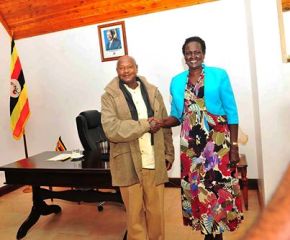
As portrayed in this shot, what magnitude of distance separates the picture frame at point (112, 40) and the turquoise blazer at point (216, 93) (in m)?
2.08

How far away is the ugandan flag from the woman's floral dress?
104 inches

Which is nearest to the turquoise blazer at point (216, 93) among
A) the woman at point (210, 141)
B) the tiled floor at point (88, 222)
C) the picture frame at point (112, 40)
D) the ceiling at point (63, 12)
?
the woman at point (210, 141)

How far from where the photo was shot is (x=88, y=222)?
10.1ft

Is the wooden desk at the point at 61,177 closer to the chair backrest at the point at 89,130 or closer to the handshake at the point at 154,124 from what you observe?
the chair backrest at the point at 89,130

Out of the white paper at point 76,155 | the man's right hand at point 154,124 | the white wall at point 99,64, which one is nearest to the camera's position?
the man's right hand at point 154,124

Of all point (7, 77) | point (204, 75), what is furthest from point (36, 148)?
point (204, 75)

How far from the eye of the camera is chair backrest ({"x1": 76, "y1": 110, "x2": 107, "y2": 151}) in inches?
125

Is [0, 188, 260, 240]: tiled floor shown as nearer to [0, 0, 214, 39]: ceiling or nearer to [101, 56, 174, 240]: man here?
[101, 56, 174, 240]: man

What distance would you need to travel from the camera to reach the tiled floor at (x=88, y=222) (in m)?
2.71

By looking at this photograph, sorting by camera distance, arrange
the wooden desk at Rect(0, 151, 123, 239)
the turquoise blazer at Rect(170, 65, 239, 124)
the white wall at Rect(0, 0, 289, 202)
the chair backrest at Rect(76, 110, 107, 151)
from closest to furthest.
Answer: the turquoise blazer at Rect(170, 65, 239, 124)
the wooden desk at Rect(0, 151, 123, 239)
the chair backrest at Rect(76, 110, 107, 151)
the white wall at Rect(0, 0, 289, 202)

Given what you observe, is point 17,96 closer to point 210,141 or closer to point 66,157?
point 66,157

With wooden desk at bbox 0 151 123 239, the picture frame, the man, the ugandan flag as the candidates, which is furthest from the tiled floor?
the picture frame

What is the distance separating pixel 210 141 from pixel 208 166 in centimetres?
15

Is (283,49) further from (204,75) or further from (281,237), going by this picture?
(281,237)
